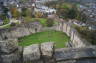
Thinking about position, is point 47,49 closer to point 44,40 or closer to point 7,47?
point 7,47

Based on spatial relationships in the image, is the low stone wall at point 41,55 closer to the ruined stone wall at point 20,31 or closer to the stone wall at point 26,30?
the stone wall at point 26,30

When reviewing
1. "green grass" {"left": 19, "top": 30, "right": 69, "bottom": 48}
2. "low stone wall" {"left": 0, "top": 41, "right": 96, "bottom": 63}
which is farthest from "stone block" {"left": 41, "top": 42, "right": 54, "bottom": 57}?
"green grass" {"left": 19, "top": 30, "right": 69, "bottom": 48}

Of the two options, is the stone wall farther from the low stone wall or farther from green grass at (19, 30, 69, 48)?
the low stone wall

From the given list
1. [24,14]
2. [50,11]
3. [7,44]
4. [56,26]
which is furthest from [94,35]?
[50,11]

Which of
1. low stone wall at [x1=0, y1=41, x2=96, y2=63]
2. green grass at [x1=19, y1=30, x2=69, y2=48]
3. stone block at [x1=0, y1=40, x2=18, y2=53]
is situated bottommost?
green grass at [x1=19, y1=30, x2=69, y2=48]

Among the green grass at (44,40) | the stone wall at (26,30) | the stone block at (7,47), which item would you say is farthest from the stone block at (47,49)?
the stone wall at (26,30)

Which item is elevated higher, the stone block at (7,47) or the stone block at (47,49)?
the stone block at (7,47)

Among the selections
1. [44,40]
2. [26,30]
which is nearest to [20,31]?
[26,30]

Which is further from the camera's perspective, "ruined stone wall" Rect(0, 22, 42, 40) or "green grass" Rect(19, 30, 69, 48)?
"ruined stone wall" Rect(0, 22, 42, 40)

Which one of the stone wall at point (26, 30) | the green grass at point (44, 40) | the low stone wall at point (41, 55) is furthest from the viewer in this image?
the stone wall at point (26, 30)
